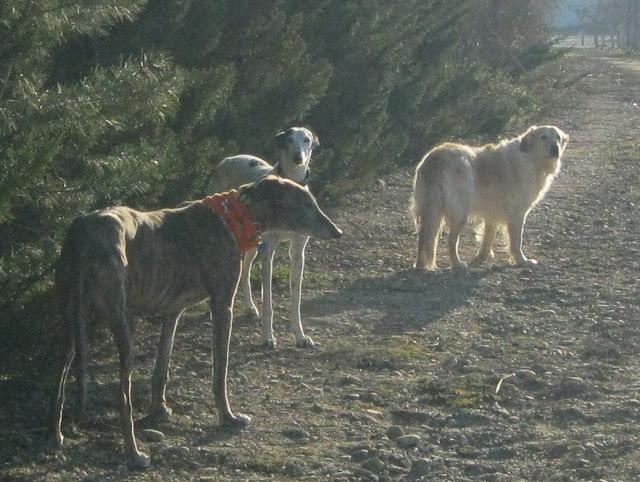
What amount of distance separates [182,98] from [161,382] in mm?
3258

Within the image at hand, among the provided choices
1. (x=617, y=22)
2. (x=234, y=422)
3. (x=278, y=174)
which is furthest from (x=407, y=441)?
(x=617, y=22)

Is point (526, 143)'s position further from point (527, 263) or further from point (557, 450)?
point (557, 450)

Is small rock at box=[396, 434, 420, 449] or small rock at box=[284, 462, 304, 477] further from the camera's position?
small rock at box=[396, 434, 420, 449]

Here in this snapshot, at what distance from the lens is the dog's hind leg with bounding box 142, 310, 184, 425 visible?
6.73m

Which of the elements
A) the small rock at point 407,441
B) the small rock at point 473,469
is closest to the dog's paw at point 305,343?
the small rock at point 407,441

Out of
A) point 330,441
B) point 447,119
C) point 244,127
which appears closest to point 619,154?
point 447,119

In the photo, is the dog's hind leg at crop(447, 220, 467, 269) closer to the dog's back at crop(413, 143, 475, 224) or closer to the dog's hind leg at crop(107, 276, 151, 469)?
the dog's back at crop(413, 143, 475, 224)

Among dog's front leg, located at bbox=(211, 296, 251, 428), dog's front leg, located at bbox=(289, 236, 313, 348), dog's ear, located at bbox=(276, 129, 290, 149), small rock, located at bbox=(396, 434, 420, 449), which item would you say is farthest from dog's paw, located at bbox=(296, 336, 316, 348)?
small rock, located at bbox=(396, 434, 420, 449)

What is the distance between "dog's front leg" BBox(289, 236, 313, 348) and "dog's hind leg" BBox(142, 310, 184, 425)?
81.1 inches

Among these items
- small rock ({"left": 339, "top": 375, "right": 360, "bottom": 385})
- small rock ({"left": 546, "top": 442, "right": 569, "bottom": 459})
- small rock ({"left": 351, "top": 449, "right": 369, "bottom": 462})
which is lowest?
small rock ({"left": 546, "top": 442, "right": 569, "bottom": 459})

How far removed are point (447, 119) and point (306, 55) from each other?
7.72 m

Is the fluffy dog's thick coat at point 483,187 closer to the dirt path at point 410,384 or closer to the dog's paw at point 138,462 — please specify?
the dirt path at point 410,384

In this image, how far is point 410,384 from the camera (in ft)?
25.7

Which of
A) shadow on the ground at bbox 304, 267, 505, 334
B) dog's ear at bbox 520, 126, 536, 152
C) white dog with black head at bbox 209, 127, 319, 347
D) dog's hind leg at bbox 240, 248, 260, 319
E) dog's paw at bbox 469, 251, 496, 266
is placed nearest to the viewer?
white dog with black head at bbox 209, 127, 319, 347
